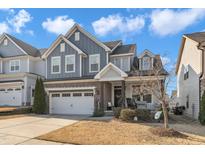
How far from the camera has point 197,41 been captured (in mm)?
18125

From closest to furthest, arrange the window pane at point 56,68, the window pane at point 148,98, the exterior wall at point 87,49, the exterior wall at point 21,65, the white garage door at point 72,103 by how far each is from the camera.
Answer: the window pane at point 148,98, the white garage door at point 72,103, the exterior wall at point 87,49, the window pane at point 56,68, the exterior wall at point 21,65

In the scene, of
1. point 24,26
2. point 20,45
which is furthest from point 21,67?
point 24,26

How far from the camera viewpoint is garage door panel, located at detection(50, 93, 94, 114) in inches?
856

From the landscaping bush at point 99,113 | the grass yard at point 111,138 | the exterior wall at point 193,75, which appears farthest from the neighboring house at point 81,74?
the grass yard at point 111,138

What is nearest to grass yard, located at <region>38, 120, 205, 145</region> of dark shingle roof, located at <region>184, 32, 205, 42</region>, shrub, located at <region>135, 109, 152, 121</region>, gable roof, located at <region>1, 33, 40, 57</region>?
shrub, located at <region>135, 109, 152, 121</region>

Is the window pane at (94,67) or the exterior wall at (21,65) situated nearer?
the window pane at (94,67)

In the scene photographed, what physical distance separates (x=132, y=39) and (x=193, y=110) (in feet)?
30.7

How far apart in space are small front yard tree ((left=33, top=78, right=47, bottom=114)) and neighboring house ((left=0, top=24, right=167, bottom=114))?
2.79ft

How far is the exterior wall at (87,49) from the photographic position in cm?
2299

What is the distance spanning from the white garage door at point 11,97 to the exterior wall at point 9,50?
4.36 m

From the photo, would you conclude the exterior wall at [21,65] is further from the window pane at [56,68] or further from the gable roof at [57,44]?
the window pane at [56,68]

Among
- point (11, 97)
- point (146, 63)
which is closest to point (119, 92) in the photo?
point (146, 63)

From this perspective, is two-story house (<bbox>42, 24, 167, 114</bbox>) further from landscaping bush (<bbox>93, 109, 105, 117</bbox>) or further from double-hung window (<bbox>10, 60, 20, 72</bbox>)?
double-hung window (<bbox>10, 60, 20, 72</bbox>)

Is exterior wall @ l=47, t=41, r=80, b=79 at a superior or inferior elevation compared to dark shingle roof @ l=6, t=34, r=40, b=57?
inferior
